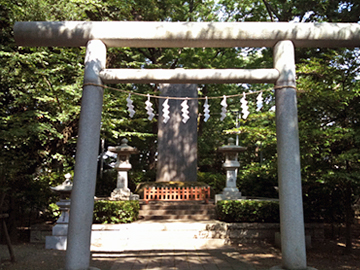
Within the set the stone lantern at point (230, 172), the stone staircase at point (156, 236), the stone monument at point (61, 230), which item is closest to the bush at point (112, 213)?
the stone staircase at point (156, 236)

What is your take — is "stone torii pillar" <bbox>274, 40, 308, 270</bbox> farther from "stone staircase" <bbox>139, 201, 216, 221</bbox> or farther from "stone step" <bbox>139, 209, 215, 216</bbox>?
"stone step" <bbox>139, 209, 215, 216</bbox>

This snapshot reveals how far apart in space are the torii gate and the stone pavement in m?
1.91

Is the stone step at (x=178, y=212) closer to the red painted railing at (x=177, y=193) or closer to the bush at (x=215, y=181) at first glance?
the red painted railing at (x=177, y=193)

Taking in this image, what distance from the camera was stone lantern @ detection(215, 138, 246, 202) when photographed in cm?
963

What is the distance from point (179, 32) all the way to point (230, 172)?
6717mm

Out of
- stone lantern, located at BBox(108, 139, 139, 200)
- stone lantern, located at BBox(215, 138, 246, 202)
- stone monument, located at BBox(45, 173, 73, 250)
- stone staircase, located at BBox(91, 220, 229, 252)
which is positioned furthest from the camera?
stone lantern, located at BBox(108, 139, 139, 200)

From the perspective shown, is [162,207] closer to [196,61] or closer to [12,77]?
[12,77]

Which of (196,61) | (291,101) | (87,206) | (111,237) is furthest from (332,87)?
(196,61)

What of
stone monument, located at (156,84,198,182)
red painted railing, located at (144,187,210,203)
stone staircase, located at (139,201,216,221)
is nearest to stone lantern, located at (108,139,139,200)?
red painted railing, located at (144,187,210,203)

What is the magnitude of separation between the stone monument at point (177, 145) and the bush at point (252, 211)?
4370mm

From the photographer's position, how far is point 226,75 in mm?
4441

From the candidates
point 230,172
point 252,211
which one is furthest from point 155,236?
point 230,172

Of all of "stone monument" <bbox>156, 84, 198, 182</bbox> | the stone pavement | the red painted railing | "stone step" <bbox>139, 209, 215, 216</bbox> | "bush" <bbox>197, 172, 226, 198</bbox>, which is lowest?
the stone pavement

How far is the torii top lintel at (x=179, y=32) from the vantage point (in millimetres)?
4270
